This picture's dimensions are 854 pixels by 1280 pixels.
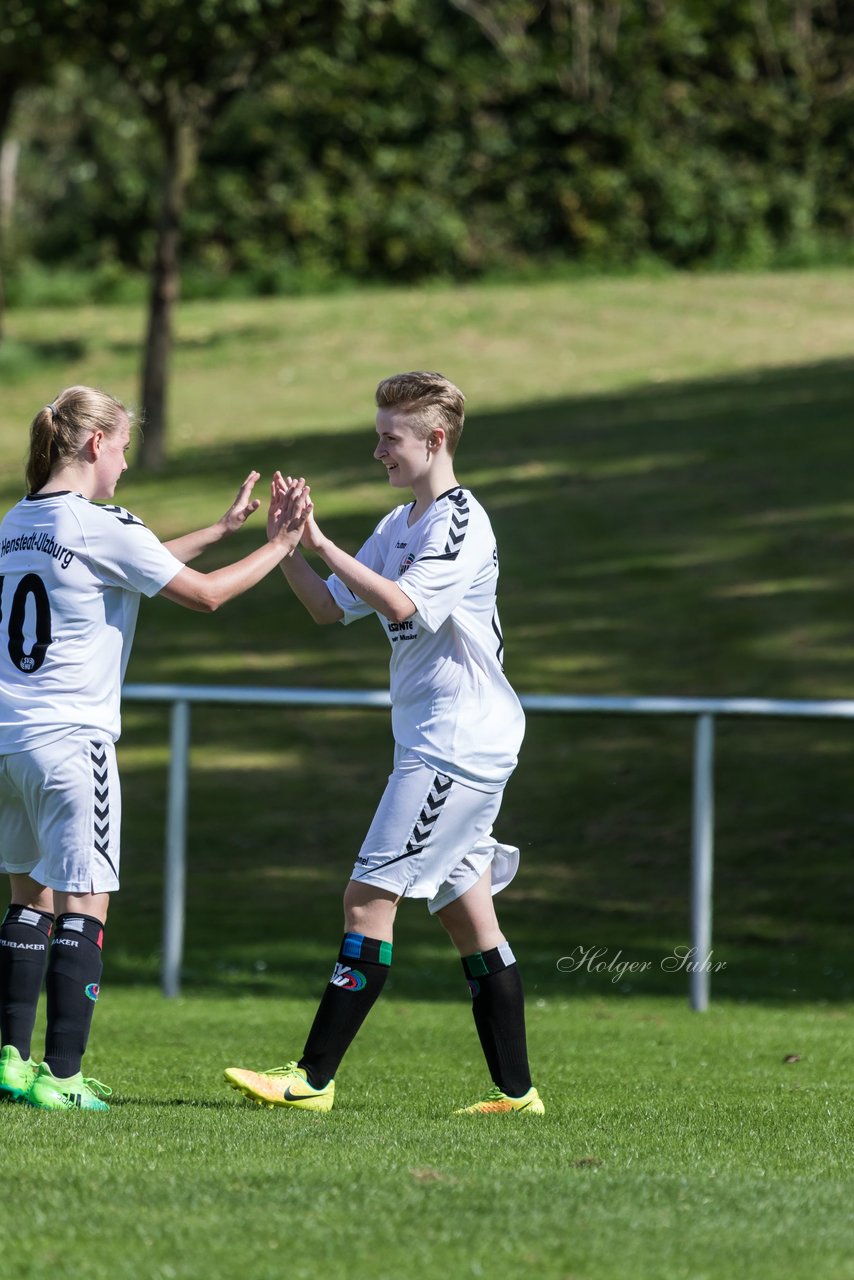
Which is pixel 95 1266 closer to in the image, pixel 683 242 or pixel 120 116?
pixel 683 242

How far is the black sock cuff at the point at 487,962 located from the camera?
503cm

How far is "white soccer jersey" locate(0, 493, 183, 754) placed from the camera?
4781 millimetres

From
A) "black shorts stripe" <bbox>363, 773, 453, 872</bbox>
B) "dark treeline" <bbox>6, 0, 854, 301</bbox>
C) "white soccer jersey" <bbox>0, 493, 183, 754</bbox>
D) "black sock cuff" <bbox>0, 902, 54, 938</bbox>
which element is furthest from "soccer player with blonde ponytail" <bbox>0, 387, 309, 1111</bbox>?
"dark treeline" <bbox>6, 0, 854, 301</bbox>

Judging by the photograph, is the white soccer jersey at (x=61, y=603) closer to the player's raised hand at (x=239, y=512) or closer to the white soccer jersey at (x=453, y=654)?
the player's raised hand at (x=239, y=512)

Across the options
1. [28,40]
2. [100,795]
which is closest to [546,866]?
[100,795]

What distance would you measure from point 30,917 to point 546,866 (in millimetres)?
6096

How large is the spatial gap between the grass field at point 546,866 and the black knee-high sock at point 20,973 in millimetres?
461

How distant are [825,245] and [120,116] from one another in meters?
16.4

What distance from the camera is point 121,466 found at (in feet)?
16.5

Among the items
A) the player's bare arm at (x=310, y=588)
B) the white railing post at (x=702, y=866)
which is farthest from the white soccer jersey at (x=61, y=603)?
the white railing post at (x=702, y=866)

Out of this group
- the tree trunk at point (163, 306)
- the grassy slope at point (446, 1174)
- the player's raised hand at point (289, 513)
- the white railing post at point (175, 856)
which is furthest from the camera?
the tree trunk at point (163, 306)

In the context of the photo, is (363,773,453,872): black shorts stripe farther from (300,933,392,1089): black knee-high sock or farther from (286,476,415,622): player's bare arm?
(286,476,415,622): player's bare arm

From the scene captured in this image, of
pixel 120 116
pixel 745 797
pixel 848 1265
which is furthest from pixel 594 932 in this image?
pixel 120 116

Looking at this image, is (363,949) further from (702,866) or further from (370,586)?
(702,866)
